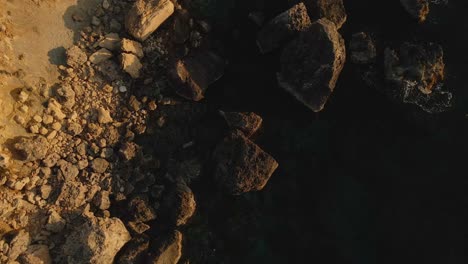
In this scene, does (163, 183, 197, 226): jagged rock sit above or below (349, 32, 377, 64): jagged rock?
below

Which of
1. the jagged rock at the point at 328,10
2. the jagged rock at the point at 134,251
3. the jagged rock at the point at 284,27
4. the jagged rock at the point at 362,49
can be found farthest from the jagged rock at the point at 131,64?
the jagged rock at the point at 362,49

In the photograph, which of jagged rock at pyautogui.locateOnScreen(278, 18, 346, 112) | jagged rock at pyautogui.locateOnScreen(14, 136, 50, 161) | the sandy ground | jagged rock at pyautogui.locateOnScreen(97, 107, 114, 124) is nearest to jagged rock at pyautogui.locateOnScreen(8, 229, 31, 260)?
jagged rock at pyautogui.locateOnScreen(14, 136, 50, 161)

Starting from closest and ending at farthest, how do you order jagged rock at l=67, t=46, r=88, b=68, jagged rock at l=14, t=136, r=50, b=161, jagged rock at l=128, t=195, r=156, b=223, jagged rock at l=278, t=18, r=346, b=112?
jagged rock at l=14, t=136, r=50, b=161 → jagged rock at l=128, t=195, r=156, b=223 → jagged rock at l=67, t=46, r=88, b=68 → jagged rock at l=278, t=18, r=346, b=112

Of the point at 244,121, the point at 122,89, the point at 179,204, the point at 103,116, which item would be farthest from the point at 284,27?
the point at 179,204

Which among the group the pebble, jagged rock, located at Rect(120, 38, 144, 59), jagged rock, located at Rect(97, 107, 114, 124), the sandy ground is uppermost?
the sandy ground

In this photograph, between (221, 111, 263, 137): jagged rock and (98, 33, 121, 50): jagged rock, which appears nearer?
(98, 33, 121, 50): jagged rock

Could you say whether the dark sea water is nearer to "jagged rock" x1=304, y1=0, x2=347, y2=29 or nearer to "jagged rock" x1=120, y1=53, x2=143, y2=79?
"jagged rock" x1=304, y1=0, x2=347, y2=29

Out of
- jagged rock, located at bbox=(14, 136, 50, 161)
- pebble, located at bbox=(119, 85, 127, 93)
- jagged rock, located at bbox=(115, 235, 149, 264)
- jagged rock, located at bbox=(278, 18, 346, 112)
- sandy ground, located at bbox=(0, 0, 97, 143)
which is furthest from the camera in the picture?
jagged rock, located at bbox=(278, 18, 346, 112)
